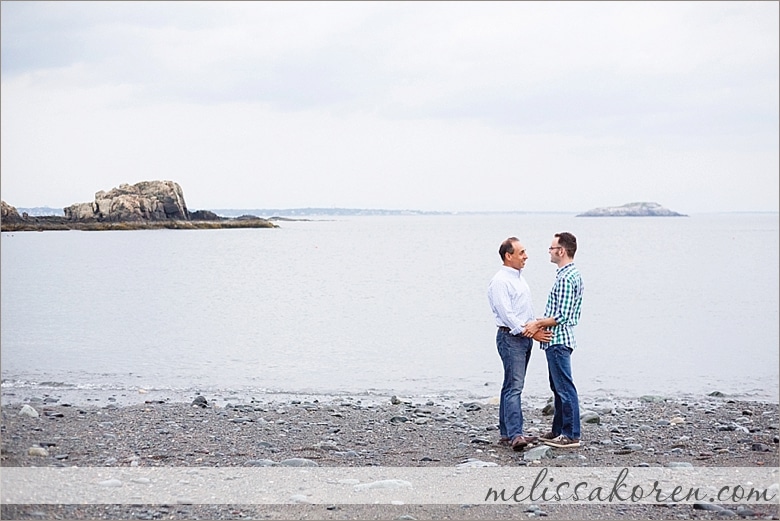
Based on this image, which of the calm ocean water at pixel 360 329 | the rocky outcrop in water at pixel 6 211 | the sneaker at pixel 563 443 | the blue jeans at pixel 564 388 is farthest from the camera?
the calm ocean water at pixel 360 329

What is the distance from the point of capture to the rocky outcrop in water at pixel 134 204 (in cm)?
11406

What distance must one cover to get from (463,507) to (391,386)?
1067 cm

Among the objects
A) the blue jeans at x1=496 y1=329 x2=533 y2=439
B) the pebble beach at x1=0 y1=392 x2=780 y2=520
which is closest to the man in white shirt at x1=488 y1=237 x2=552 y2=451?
the blue jeans at x1=496 y1=329 x2=533 y2=439

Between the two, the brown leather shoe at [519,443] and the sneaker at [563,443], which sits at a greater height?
the brown leather shoe at [519,443]

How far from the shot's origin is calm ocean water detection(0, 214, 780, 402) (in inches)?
730

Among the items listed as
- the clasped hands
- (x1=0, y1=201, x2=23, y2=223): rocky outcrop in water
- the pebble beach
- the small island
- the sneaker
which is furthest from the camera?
the small island

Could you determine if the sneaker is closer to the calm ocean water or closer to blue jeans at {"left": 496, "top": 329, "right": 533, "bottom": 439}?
blue jeans at {"left": 496, "top": 329, "right": 533, "bottom": 439}

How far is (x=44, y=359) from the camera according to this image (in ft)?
69.0

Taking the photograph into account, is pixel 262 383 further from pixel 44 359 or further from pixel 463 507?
pixel 463 507

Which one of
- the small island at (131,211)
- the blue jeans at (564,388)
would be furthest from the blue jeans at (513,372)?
the small island at (131,211)

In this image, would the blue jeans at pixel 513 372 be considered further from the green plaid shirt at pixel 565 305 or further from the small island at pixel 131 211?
the small island at pixel 131 211

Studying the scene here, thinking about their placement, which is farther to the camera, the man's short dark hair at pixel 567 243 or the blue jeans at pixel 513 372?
the blue jeans at pixel 513 372

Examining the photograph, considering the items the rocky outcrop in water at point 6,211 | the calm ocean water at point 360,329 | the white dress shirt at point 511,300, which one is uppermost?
the rocky outcrop in water at point 6,211

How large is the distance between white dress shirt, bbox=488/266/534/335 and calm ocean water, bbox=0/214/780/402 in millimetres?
7230
